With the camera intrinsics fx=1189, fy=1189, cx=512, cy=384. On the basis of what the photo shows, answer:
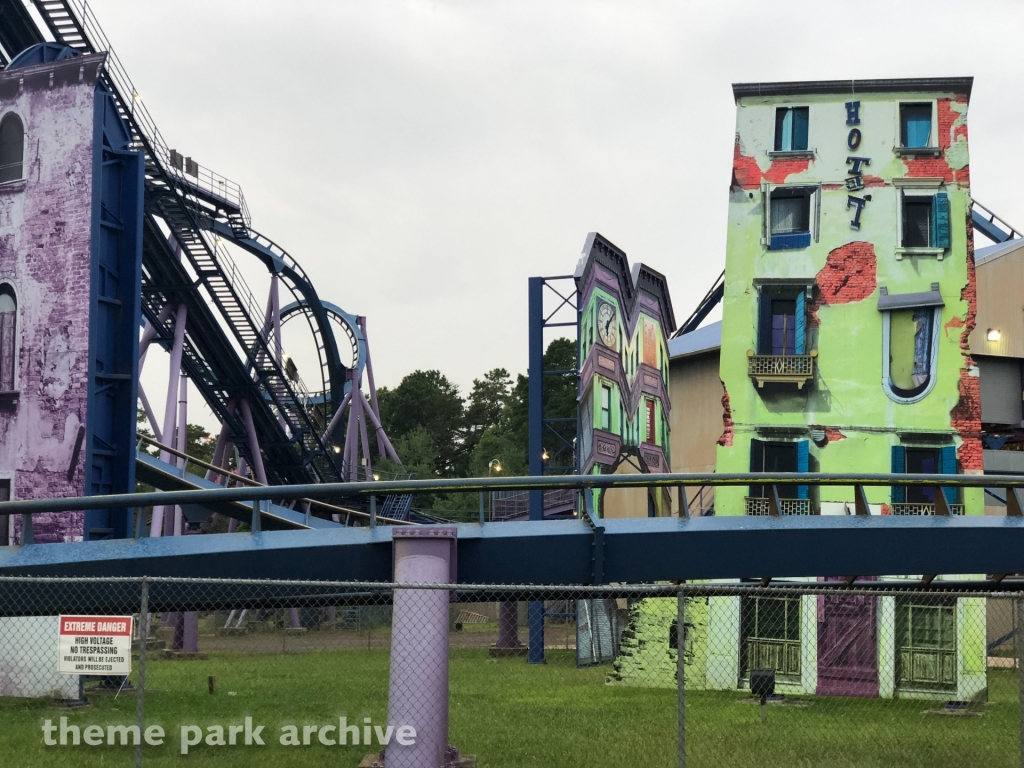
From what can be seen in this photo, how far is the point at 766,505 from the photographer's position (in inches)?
979

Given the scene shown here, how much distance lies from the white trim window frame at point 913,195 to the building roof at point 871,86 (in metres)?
1.97

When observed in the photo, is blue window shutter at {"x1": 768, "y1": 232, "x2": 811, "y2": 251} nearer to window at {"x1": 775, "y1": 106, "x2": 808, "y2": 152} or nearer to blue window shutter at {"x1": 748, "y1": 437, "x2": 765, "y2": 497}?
window at {"x1": 775, "y1": 106, "x2": 808, "y2": 152}

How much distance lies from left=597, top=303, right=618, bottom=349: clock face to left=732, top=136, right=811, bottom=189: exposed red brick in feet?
17.3

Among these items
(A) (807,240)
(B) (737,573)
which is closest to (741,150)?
(A) (807,240)

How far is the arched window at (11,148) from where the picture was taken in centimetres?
2319

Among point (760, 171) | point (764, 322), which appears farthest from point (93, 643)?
point (760, 171)

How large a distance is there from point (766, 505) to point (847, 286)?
16.1ft

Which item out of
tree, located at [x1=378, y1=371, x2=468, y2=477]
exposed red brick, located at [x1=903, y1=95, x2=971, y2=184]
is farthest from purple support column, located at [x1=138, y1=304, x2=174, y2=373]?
tree, located at [x1=378, y1=371, x2=468, y2=477]

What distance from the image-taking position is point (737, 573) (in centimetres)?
1424

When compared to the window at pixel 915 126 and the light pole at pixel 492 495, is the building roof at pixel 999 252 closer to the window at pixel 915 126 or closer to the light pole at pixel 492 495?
the window at pixel 915 126

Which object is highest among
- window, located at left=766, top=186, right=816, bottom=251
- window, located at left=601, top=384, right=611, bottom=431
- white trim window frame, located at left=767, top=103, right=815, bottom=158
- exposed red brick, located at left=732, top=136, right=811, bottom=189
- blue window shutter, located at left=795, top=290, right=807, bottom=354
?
white trim window frame, located at left=767, top=103, right=815, bottom=158

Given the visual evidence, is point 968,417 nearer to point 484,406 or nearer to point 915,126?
point 915,126

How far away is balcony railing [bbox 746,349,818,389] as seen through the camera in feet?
81.1

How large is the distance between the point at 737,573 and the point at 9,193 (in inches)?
655
